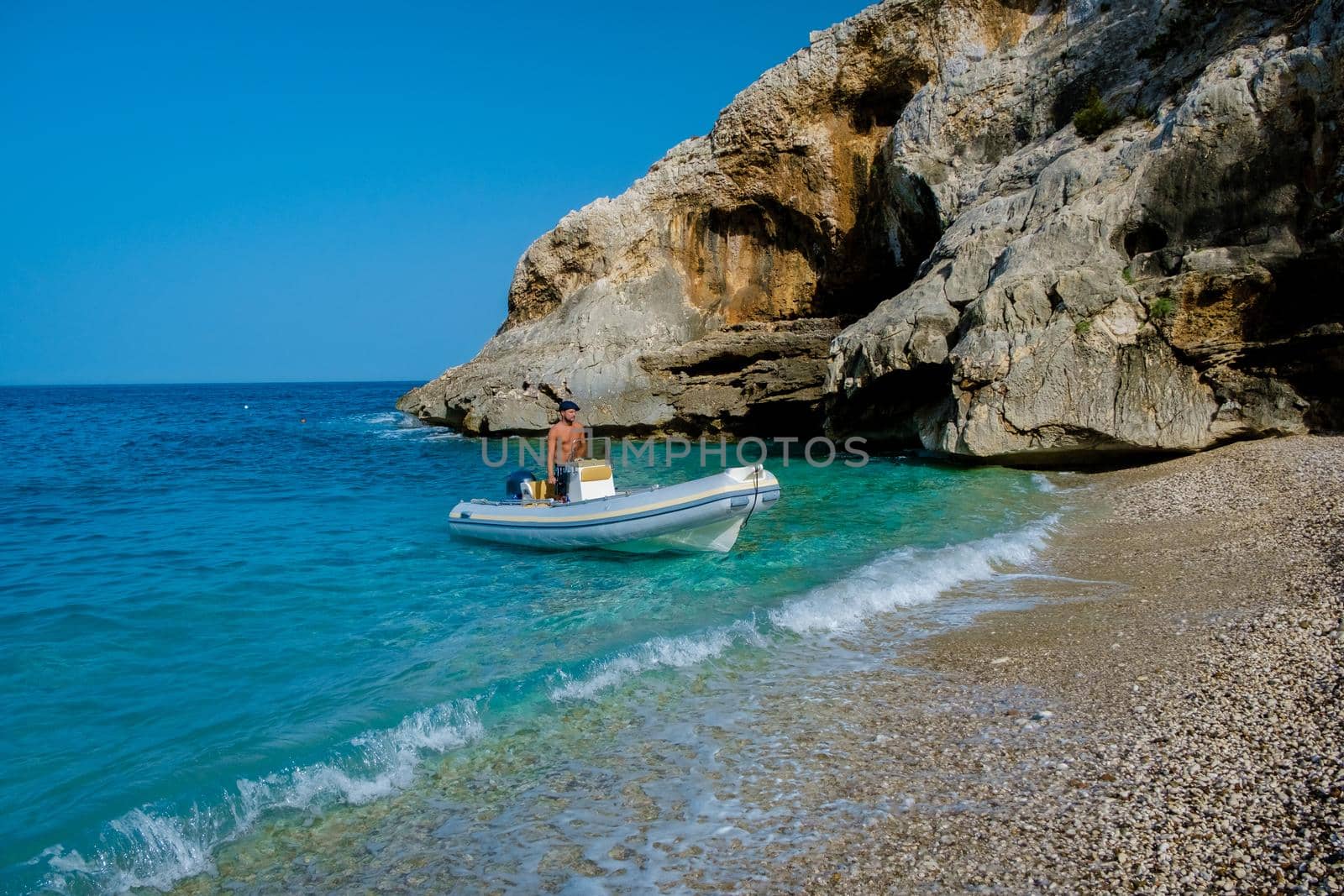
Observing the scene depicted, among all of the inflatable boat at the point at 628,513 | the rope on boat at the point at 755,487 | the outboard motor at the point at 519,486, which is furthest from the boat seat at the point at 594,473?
the rope on boat at the point at 755,487

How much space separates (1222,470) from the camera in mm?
12703

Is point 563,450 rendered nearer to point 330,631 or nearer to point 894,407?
point 330,631

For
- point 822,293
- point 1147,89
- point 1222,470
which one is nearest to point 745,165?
point 822,293

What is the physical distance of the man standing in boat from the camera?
12492mm

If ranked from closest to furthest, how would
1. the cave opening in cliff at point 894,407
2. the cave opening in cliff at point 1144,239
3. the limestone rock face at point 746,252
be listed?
the cave opening in cliff at point 1144,239 → the cave opening in cliff at point 894,407 → the limestone rock face at point 746,252

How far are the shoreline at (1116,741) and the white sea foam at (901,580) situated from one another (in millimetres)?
920

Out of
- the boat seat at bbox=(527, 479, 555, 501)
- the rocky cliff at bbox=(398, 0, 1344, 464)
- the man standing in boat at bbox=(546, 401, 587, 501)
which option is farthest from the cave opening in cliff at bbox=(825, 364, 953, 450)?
the boat seat at bbox=(527, 479, 555, 501)

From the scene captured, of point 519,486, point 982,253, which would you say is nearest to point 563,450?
point 519,486

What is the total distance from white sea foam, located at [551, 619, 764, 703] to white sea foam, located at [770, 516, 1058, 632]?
50 cm

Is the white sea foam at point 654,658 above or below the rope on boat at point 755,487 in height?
below

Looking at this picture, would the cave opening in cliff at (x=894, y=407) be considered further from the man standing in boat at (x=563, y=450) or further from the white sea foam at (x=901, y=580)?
the man standing in boat at (x=563, y=450)

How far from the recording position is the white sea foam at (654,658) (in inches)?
255

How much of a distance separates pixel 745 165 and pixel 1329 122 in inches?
724

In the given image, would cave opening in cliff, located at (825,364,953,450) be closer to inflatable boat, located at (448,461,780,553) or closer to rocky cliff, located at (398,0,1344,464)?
rocky cliff, located at (398,0,1344,464)
